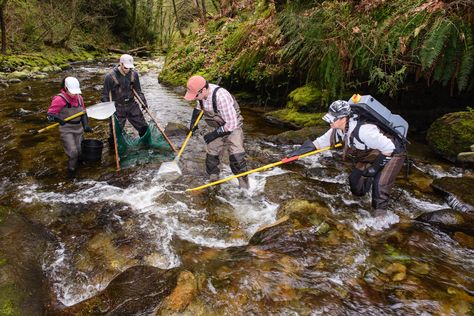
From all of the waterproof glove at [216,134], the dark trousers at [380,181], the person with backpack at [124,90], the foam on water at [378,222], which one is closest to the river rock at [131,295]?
the waterproof glove at [216,134]

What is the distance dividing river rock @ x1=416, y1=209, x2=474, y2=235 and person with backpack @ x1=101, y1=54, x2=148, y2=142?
5936mm

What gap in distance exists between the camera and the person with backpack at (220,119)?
5.36m

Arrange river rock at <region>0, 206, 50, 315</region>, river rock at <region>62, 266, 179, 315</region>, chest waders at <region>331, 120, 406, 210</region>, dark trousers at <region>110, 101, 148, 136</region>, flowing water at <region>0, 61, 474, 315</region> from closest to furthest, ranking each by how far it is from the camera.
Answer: river rock at <region>0, 206, 50, 315</region> → river rock at <region>62, 266, 179, 315</region> → flowing water at <region>0, 61, 474, 315</region> → chest waders at <region>331, 120, 406, 210</region> → dark trousers at <region>110, 101, 148, 136</region>

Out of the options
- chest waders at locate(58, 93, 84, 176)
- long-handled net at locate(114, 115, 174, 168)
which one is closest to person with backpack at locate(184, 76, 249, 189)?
long-handled net at locate(114, 115, 174, 168)

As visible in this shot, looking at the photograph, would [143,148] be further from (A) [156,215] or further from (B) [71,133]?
(A) [156,215]

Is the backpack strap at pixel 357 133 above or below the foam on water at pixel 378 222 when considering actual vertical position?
above

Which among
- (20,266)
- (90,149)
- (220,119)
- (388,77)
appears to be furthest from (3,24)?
(388,77)

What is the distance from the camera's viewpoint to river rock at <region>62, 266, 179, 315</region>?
345cm

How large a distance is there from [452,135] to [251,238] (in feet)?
17.4

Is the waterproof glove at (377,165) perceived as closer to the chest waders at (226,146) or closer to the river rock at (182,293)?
the chest waders at (226,146)

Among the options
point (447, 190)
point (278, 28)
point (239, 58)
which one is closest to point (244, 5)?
point (239, 58)

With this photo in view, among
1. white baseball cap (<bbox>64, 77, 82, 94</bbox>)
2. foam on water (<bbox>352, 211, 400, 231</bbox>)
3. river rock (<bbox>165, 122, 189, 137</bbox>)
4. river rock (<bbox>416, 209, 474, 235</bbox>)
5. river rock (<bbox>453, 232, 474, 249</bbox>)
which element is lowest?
river rock (<bbox>165, 122, 189, 137</bbox>)

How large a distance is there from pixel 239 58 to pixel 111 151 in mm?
7010

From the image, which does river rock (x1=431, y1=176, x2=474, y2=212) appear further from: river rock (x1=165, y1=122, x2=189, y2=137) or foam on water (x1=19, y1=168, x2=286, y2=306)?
river rock (x1=165, y1=122, x2=189, y2=137)
